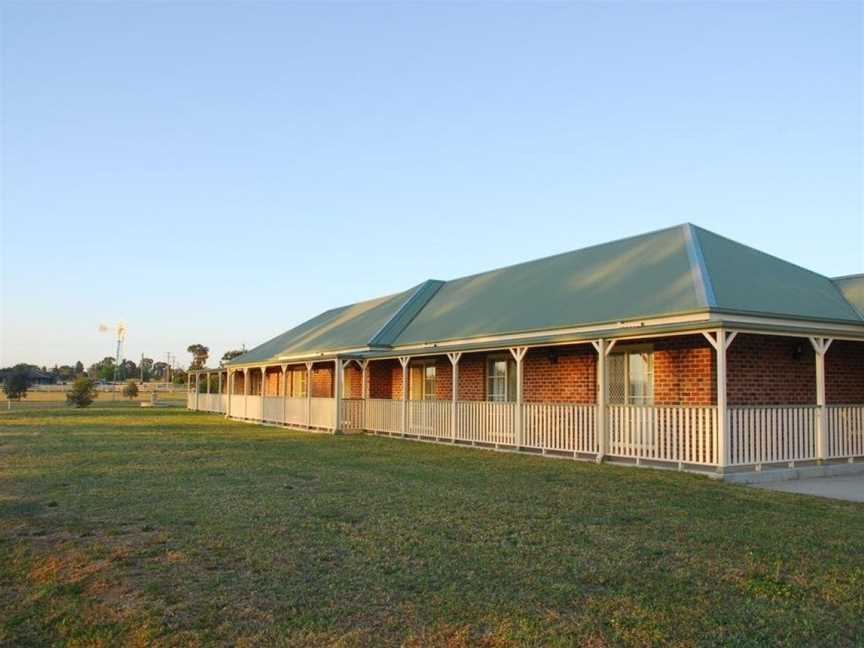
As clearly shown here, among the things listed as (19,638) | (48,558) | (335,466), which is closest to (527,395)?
(335,466)

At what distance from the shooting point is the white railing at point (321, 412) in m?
22.6

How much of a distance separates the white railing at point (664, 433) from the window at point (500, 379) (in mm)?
5035

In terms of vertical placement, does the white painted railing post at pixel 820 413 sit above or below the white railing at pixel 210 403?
above

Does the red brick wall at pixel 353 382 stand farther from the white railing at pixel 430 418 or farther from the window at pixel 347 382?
the white railing at pixel 430 418

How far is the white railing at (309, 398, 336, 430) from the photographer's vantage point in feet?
74.1

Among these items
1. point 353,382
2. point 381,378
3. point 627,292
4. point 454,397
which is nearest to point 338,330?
point 353,382

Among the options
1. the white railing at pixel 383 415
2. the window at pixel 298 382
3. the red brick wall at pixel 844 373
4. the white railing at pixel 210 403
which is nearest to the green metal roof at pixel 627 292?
the red brick wall at pixel 844 373

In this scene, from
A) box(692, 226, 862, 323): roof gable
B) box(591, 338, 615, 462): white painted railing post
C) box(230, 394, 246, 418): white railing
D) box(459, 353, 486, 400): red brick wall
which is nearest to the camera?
box(591, 338, 615, 462): white painted railing post

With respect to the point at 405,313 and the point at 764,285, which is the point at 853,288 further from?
the point at 405,313

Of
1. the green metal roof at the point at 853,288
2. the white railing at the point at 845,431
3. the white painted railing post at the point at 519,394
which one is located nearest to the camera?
the white railing at the point at 845,431

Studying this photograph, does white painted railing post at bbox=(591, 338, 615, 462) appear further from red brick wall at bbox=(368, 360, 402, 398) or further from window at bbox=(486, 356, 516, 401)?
red brick wall at bbox=(368, 360, 402, 398)

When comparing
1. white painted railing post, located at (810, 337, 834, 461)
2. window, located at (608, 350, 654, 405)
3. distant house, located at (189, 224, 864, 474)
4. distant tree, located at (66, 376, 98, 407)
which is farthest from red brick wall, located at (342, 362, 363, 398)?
distant tree, located at (66, 376, 98, 407)

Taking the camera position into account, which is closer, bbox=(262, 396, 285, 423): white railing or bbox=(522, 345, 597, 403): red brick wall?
bbox=(522, 345, 597, 403): red brick wall

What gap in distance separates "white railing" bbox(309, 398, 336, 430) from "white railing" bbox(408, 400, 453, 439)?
10.6 ft
